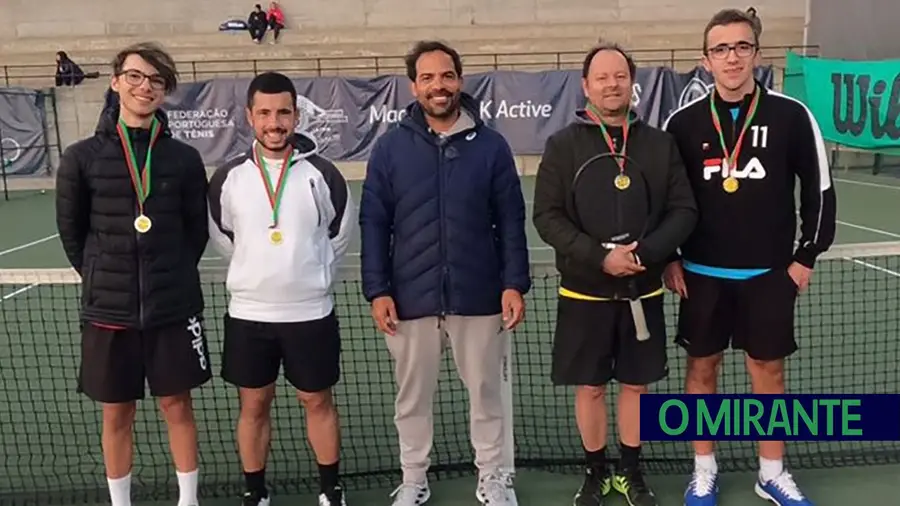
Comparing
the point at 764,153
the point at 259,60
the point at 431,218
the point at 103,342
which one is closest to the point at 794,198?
the point at 764,153

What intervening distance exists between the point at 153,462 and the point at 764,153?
2.78 m

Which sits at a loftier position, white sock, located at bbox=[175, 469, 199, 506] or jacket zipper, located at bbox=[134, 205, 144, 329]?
jacket zipper, located at bbox=[134, 205, 144, 329]

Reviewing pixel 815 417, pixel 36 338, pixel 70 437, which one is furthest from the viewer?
pixel 36 338

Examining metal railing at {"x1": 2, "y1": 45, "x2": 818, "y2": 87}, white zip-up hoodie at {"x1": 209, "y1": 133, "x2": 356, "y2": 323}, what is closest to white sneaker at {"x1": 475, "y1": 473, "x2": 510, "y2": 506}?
white zip-up hoodie at {"x1": 209, "y1": 133, "x2": 356, "y2": 323}

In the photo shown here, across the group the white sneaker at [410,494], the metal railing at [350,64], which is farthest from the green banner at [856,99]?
the white sneaker at [410,494]

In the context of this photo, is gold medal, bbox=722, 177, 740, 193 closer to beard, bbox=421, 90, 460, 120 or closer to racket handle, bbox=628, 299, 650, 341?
racket handle, bbox=628, 299, 650, 341

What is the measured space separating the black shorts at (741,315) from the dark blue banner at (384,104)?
436 inches

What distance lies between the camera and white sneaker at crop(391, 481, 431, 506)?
3100 mm

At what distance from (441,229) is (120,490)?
1.44 metres

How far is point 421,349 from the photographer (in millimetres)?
2949

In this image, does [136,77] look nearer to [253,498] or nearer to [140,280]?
[140,280]

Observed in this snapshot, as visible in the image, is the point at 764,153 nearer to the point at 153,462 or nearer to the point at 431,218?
the point at 431,218

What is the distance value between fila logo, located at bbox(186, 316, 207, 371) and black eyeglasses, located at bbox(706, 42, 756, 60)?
1.94 metres

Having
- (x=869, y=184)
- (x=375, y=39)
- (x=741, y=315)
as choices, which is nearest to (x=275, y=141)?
(x=741, y=315)
